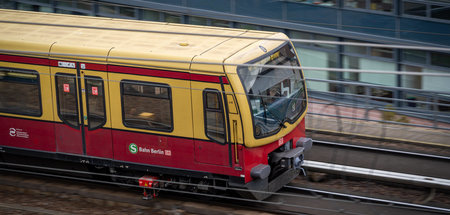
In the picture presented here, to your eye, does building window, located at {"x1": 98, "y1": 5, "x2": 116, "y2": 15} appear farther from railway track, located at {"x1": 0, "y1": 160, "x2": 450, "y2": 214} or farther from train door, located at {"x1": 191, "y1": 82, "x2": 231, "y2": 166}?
train door, located at {"x1": 191, "y1": 82, "x2": 231, "y2": 166}

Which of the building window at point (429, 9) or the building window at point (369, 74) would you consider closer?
the building window at point (369, 74)

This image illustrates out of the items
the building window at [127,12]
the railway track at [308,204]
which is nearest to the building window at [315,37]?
the building window at [127,12]

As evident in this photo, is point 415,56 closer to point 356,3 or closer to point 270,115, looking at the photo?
point 356,3

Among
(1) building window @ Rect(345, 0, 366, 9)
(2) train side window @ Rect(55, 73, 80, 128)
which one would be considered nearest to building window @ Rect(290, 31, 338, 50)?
(1) building window @ Rect(345, 0, 366, 9)

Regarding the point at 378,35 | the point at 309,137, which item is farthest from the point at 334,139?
the point at 378,35

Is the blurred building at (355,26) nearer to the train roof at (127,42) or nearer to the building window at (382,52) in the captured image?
the building window at (382,52)

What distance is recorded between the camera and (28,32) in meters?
10.7

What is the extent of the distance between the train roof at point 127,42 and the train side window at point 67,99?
16.8 inches

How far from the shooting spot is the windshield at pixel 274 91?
899 centimetres

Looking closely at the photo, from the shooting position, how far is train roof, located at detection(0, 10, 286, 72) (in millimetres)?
9172

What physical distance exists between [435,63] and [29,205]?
394 inches

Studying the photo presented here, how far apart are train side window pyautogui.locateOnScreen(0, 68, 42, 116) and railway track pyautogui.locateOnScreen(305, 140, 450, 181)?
5.39 metres

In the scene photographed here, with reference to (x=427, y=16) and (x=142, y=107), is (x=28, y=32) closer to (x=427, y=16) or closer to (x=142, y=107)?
(x=142, y=107)

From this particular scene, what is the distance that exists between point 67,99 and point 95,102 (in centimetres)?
58
